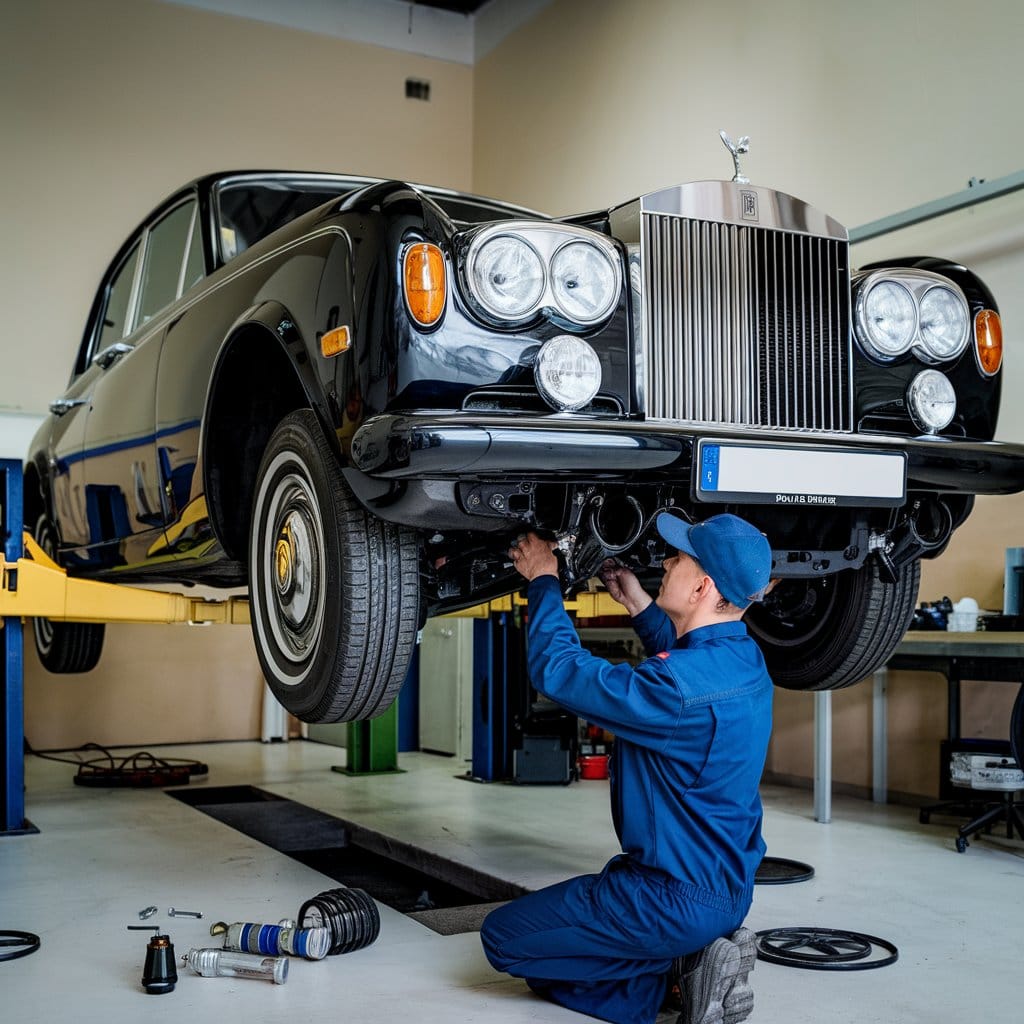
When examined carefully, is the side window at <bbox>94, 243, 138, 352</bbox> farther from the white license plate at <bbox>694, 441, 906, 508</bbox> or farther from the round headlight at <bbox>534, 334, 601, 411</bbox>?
the white license plate at <bbox>694, 441, 906, 508</bbox>

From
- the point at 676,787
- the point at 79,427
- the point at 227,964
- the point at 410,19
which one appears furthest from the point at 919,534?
the point at 410,19

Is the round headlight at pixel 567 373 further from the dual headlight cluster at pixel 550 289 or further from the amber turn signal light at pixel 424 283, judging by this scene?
the amber turn signal light at pixel 424 283

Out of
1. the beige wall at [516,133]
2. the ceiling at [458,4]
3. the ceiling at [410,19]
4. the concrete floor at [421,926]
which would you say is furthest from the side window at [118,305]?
the ceiling at [458,4]

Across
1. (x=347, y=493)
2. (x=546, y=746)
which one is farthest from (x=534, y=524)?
(x=546, y=746)

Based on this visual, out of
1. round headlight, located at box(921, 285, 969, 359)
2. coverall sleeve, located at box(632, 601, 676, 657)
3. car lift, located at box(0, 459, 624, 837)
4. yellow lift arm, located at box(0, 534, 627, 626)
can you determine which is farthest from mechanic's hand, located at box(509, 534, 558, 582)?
car lift, located at box(0, 459, 624, 837)

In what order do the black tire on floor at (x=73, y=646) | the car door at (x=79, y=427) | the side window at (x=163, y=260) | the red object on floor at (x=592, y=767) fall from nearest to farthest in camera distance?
1. the side window at (x=163, y=260)
2. the car door at (x=79, y=427)
3. the black tire on floor at (x=73, y=646)
4. the red object on floor at (x=592, y=767)

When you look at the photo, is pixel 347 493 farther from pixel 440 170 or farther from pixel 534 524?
pixel 440 170

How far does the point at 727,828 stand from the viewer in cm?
240

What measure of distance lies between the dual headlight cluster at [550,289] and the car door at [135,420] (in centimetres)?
138

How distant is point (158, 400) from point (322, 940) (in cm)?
145

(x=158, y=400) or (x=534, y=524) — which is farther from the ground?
(x=158, y=400)

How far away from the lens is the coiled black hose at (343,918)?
2.85 m

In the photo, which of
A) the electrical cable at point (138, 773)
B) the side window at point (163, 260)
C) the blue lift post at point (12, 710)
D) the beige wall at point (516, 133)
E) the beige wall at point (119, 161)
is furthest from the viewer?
the beige wall at point (119, 161)

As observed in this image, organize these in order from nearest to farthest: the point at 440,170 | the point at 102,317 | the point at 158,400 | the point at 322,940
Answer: the point at 322,940 → the point at 158,400 → the point at 102,317 → the point at 440,170
